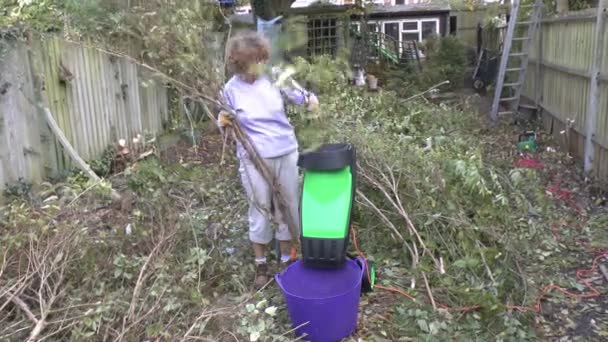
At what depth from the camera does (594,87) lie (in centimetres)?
557

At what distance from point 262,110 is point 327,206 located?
75cm

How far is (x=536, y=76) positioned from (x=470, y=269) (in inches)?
243

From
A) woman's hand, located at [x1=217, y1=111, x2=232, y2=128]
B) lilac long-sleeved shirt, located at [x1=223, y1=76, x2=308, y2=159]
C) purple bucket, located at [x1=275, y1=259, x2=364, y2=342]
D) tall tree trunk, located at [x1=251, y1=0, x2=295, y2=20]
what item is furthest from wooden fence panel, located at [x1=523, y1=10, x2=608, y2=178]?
tall tree trunk, located at [x1=251, y1=0, x2=295, y2=20]

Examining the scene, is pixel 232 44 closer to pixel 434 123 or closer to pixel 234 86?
pixel 234 86

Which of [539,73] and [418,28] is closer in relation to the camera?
[539,73]

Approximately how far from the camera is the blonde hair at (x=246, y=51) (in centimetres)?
315

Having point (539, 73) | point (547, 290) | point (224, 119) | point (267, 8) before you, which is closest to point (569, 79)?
point (539, 73)

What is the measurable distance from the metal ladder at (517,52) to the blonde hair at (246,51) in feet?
22.1

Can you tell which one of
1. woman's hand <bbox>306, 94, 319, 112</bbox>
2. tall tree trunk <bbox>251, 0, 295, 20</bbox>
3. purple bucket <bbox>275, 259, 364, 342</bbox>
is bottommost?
purple bucket <bbox>275, 259, 364, 342</bbox>

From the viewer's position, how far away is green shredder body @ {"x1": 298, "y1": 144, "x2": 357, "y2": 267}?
273 centimetres

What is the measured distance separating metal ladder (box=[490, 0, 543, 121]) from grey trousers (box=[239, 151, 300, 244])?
6499mm

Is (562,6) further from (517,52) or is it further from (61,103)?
(61,103)

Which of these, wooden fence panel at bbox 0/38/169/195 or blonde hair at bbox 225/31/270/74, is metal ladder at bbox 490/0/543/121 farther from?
blonde hair at bbox 225/31/270/74

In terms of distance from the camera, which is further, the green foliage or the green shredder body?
the green foliage
